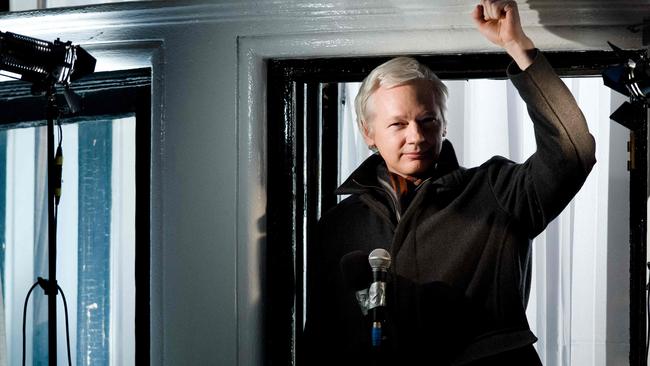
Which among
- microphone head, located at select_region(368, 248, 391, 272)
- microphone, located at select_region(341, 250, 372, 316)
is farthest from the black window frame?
microphone head, located at select_region(368, 248, 391, 272)

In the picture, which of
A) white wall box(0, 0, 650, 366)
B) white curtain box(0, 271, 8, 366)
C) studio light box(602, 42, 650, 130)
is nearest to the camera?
studio light box(602, 42, 650, 130)

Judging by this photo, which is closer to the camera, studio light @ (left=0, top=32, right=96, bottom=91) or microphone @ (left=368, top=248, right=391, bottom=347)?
microphone @ (left=368, top=248, right=391, bottom=347)

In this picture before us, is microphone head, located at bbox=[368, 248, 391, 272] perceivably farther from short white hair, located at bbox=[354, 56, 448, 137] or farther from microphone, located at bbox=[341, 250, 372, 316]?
short white hair, located at bbox=[354, 56, 448, 137]

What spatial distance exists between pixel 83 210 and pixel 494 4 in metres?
1.26

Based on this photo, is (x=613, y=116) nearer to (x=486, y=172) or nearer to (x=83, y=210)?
(x=486, y=172)

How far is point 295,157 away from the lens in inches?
88.6

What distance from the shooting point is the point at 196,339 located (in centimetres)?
225

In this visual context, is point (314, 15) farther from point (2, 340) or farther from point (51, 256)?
point (2, 340)

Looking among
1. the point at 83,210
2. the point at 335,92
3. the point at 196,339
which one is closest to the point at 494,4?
the point at 335,92

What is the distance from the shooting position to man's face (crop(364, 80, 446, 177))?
2047 mm

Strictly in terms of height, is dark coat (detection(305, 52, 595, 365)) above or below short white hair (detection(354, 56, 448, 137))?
A: below

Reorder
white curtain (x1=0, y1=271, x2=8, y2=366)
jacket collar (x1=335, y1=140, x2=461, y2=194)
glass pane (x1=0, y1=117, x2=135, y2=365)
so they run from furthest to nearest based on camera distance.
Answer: glass pane (x1=0, y1=117, x2=135, y2=365)
white curtain (x1=0, y1=271, x2=8, y2=366)
jacket collar (x1=335, y1=140, x2=461, y2=194)

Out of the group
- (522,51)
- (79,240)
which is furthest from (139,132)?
(522,51)

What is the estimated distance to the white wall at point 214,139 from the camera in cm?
220
